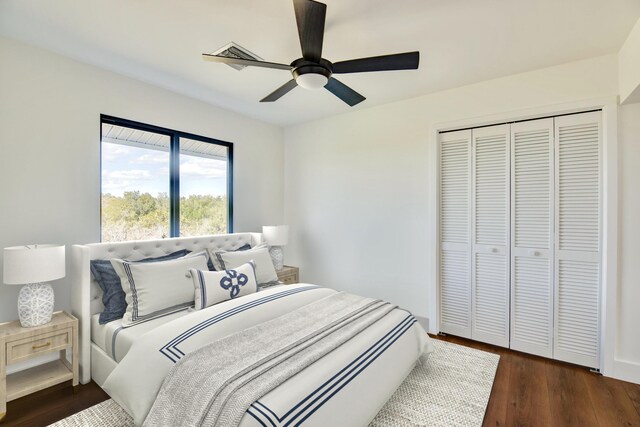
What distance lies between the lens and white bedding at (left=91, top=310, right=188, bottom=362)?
2.07m

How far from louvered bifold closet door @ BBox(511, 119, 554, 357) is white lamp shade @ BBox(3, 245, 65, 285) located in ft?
12.5

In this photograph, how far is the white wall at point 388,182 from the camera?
2.66 meters

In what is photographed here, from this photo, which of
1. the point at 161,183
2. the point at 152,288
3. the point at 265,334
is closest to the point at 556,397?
the point at 265,334

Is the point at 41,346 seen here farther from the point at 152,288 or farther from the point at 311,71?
the point at 311,71

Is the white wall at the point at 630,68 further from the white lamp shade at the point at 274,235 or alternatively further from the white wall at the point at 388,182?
the white lamp shade at the point at 274,235

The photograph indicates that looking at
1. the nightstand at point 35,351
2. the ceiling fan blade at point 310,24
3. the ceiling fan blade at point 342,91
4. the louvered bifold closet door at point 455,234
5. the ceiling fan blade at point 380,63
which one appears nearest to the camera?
the ceiling fan blade at point 310,24

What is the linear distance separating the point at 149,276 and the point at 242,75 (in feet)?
6.33

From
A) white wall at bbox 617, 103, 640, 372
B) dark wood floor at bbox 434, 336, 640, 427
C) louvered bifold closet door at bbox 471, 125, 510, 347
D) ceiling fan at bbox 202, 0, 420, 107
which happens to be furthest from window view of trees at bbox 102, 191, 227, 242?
white wall at bbox 617, 103, 640, 372

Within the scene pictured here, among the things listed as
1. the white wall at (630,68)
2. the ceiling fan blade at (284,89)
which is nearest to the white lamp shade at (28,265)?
the ceiling fan blade at (284,89)

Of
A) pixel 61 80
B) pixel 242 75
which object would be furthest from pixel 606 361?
pixel 61 80

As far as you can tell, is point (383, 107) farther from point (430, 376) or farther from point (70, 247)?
point (70, 247)

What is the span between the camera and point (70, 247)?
2547 millimetres

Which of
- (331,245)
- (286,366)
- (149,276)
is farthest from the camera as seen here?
(331,245)

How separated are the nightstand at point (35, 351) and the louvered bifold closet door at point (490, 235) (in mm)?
3540
